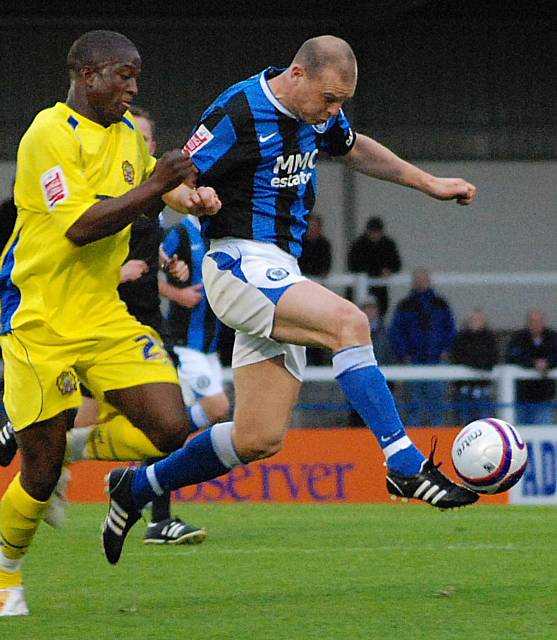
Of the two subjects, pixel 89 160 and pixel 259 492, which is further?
pixel 259 492

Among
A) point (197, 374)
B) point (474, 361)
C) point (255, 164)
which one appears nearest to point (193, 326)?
point (197, 374)

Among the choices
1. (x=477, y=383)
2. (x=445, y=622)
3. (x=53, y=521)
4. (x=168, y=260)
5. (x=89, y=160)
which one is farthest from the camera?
(x=477, y=383)

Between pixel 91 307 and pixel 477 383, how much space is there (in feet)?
28.8

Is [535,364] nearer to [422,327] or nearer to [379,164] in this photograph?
[422,327]

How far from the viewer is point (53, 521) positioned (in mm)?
6301

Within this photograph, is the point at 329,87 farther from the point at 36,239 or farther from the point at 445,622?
the point at 445,622


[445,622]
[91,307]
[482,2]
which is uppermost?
[482,2]

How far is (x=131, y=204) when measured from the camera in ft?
18.4

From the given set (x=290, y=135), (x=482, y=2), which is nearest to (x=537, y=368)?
(x=482, y=2)

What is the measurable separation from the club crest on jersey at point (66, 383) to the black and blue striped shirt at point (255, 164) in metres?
1.11

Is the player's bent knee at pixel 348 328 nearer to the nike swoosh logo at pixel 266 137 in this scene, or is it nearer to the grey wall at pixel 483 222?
the nike swoosh logo at pixel 266 137

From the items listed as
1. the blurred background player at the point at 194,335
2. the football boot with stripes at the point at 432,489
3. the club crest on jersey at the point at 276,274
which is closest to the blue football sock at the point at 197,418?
the blurred background player at the point at 194,335

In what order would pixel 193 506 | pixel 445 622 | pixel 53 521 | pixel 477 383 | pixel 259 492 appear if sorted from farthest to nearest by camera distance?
pixel 477 383 → pixel 259 492 → pixel 193 506 → pixel 53 521 → pixel 445 622

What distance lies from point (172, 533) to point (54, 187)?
9.91 feet
